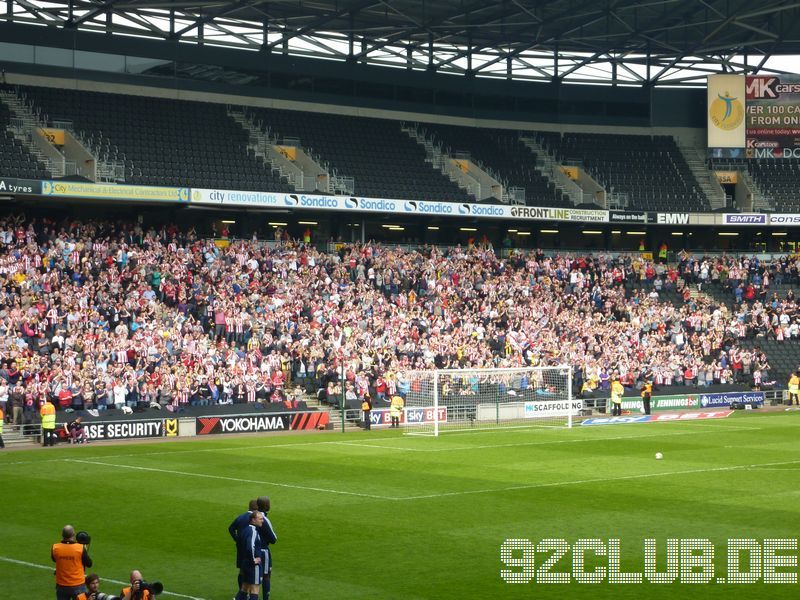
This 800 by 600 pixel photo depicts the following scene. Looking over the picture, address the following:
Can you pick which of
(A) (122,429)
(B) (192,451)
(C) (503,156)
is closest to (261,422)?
(A) (122,429)

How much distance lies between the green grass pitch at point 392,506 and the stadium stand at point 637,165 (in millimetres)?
27806

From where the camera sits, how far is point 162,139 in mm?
52594

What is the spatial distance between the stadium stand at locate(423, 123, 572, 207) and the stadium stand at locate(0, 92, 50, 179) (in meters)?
23.0

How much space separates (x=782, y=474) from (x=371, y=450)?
11817 mm

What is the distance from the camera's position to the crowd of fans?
132 ft

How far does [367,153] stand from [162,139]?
10.9 meters

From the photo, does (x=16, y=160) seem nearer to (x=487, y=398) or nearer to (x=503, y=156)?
(x=487, y=398)

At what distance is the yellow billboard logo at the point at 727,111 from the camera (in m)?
63.8

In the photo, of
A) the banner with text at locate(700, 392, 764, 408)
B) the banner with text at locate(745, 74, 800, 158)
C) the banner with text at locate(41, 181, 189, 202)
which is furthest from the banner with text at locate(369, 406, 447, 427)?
the banner with text at locate(745, 74, 800, 158)

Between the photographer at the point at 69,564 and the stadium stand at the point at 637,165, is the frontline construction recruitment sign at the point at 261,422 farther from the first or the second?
the stadium stand at the point at 637,165

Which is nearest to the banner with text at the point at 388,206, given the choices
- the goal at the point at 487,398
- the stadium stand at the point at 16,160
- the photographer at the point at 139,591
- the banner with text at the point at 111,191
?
the banner with text at the point at 111,191

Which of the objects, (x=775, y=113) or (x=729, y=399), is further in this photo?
(x=775, y=113)

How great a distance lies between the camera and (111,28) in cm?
5566

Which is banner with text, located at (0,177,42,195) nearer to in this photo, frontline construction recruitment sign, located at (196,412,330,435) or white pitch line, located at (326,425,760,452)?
frontline construction recruitment sign, located at (196,412,330,435)
